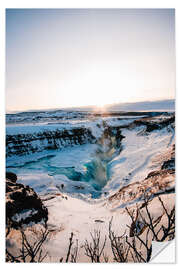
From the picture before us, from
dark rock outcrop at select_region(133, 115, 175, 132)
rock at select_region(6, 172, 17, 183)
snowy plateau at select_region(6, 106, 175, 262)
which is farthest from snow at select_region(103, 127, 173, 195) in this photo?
rock at select_region(6, 172, 17, 183)

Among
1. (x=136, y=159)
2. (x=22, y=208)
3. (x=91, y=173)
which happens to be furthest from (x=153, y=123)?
(x=22, y=208)

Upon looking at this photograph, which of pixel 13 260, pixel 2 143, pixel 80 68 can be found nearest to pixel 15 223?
pixel 13 260

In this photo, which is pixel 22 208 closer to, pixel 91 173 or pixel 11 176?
pixel 11 176

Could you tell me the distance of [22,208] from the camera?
5.54 ft

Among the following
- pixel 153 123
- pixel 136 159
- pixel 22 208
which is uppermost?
pixel 153 123

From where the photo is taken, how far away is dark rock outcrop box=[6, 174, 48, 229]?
Answer: 1.66m

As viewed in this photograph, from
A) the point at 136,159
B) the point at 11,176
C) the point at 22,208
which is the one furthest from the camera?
the point at 136,159

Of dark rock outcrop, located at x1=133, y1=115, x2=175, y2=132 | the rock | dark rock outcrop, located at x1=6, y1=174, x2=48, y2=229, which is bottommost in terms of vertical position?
dark rock outcrop, located at x1=6, y1=174, x2=48, y2=229

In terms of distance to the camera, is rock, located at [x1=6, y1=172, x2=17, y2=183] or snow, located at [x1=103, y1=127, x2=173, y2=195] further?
snow, located at [x1=103, y1=127, x2=173, y2=195]

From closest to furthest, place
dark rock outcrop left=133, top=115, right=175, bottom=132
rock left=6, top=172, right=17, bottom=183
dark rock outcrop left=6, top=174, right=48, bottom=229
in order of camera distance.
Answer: dark rock outcrop left=6, top=174, right=48, bottom=229, rock left=6, top=172, right=17, bottom=183, dark rock outcrop left=133, top=115, right=175, bottom=132

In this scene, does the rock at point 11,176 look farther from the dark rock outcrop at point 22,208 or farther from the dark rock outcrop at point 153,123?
the dark rock outcrop at point 153,123

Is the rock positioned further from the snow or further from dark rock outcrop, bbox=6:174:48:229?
the snow

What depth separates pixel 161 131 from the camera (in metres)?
2.44

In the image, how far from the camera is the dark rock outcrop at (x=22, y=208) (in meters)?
1.66
